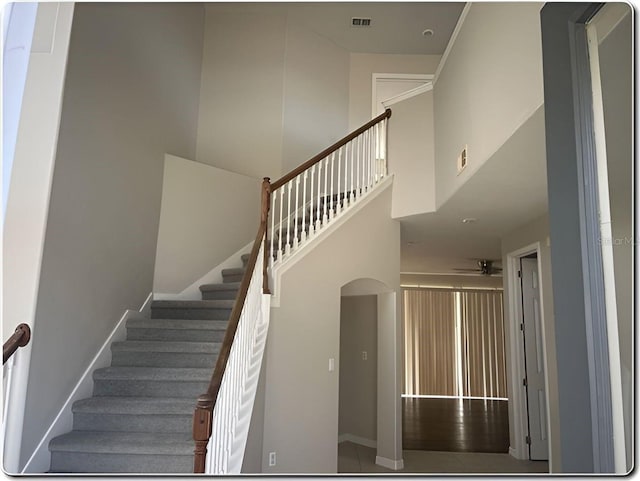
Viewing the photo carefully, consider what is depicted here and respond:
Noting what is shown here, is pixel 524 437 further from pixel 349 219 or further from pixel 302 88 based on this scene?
pixel 302 88

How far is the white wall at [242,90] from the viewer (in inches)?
237

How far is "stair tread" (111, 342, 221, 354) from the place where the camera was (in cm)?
375

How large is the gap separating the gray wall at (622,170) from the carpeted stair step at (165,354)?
9.70 feet

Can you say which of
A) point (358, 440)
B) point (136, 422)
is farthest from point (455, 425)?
point (136, 422)

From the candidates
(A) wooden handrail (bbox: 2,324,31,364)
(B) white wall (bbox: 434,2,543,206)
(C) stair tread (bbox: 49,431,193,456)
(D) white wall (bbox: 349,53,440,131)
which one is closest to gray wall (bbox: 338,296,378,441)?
(B) white wall (bbox: 434,2,543,206)

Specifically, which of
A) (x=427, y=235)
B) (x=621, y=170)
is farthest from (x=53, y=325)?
(x=427, y=235)

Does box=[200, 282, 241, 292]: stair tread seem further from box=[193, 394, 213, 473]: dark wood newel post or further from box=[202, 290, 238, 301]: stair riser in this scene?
box=[193, 394, 213, 473]: dark wood newel post

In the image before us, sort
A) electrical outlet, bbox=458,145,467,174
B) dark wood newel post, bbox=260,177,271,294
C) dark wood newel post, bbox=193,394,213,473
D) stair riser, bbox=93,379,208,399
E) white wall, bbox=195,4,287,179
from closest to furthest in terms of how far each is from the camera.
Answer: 1. dark wood newel post, bbox=193,394,213,473
2. stair riser, bbox=93,379,208,399
3. electrical outlet, bbox=458,145,467,174
4. dark wood newel post, bbox=260,177,271,294
5. white wall, bbox=195,4,287,179

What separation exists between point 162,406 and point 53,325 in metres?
0.97

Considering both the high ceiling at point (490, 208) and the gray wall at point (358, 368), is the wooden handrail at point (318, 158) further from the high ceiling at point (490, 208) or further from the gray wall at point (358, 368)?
the gray wall at point (358, 368)

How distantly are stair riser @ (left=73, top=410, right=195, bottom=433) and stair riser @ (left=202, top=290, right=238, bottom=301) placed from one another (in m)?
1.55

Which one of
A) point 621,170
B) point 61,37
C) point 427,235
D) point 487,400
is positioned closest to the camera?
point 621,170

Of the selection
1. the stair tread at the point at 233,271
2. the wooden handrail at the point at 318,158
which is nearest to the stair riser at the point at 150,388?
the stair tread at the point at 233,271

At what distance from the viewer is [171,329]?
405 centimetres
